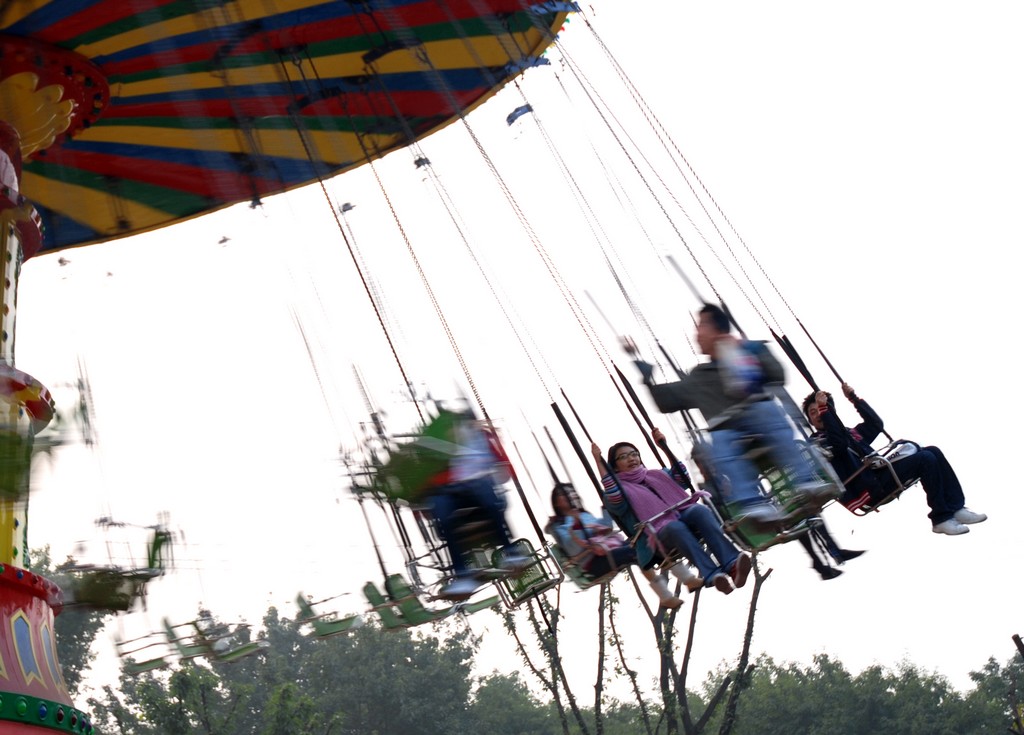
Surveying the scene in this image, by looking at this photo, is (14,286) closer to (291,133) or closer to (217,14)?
(217,14)

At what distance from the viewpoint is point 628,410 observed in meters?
8.72

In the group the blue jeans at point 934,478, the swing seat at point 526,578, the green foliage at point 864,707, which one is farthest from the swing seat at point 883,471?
the green foliage at point 864,707

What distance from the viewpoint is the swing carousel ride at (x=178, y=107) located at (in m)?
8.21

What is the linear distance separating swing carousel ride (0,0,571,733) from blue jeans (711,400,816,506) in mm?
4412

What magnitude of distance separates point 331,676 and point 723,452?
43.5 meters

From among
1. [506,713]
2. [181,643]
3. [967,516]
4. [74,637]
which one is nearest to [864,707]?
[506,713]

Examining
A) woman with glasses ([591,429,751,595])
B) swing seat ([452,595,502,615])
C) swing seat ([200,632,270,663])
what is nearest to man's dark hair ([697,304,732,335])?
woman with glasses ([591,429,751,595])

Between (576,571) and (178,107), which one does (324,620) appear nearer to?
(576,571)

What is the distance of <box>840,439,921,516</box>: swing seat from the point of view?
870 cm

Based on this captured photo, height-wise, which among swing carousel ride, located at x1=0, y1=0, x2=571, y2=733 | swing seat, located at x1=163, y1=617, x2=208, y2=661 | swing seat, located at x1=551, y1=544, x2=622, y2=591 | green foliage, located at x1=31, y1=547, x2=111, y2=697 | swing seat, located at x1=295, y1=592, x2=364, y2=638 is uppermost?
green foliage, located at x1=31, y1=547, x2=111, y2=697

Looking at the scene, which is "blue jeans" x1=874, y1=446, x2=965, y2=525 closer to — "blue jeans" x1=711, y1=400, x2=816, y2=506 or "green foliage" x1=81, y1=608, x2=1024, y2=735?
"blue jeans" x1=711, y1=400, x2=816, y2=506

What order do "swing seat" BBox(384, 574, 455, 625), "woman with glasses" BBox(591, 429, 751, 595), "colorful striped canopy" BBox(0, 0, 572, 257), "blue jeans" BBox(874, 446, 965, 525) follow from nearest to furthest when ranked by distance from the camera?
"woman with glasses" BBox(591, 429, 751, 595), "swing seat" BBox(384, 574, 455, 625), "blue jeans" BBox(874, 446, 965, 525), "colorful striped canopy" BBox(0, 0, 572, 257)

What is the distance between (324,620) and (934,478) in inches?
184

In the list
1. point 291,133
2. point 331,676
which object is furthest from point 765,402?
point 331,676
